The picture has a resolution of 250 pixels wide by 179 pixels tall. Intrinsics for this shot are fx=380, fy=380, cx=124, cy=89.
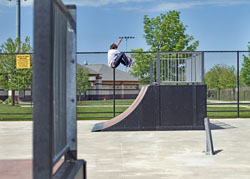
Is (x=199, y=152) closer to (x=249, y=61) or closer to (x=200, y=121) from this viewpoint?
(x=200, y=121)

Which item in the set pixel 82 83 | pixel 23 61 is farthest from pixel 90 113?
pixel 82 83

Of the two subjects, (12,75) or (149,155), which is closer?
(149,155)

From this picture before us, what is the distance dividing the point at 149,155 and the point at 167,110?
5.09m

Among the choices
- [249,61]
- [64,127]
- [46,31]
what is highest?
[249,61]

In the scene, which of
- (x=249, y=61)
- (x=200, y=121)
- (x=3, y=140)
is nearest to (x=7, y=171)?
(x=3, y=140)

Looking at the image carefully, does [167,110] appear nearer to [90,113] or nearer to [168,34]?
[90,113]

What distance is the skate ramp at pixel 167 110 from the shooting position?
40.8 feet

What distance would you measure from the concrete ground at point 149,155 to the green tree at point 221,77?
5986cm

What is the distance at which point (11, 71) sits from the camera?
112 feet

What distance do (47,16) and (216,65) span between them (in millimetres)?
83851

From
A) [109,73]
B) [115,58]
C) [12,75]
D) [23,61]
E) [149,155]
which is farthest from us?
[109,73]

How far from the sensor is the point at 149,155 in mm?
7621

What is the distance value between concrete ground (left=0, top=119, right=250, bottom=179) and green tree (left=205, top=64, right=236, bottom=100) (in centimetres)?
5986

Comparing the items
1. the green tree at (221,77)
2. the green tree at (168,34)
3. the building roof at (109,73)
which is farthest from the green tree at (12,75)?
the green tree at (221,77)
